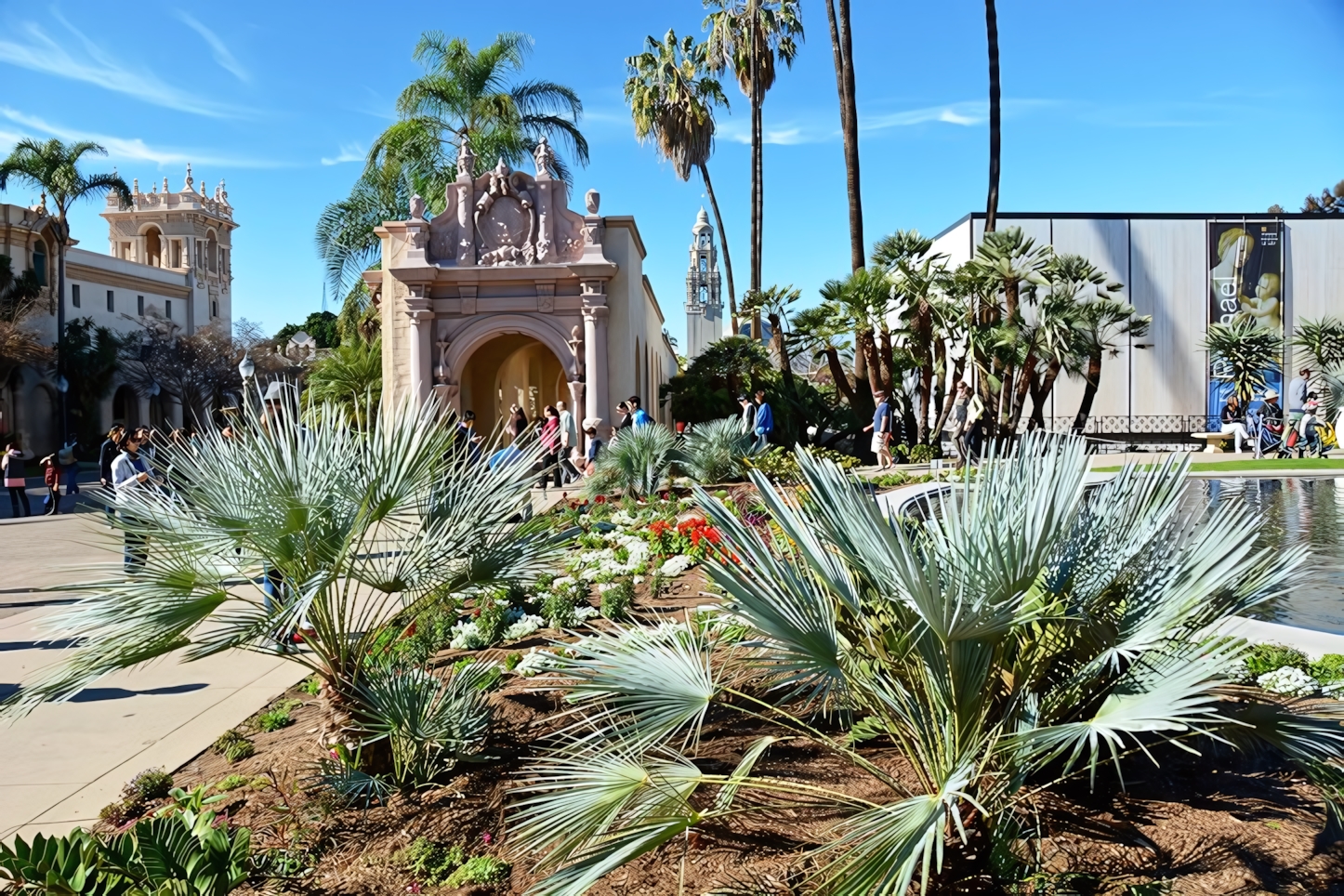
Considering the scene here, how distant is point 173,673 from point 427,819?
375 centimetres

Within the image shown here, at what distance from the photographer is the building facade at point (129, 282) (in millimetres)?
45125

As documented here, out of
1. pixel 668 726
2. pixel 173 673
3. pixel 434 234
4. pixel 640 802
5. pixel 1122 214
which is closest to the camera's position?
pixel 640 802

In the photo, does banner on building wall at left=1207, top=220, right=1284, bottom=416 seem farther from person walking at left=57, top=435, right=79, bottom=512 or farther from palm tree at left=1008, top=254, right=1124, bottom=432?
person walking at left=57, top=435, right=79, bottom=512

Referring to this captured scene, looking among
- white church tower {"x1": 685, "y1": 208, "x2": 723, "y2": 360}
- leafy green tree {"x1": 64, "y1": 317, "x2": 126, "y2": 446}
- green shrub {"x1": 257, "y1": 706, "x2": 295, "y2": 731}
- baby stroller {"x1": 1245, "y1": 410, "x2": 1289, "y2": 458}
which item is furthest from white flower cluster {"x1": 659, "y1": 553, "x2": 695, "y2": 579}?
white church tower {"x1": 685, "y1": 208, "x2": 723, "y2": 360}

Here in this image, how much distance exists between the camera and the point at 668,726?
3.13 metres

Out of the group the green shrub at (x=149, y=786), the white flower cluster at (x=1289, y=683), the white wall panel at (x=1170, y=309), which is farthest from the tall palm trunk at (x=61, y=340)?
the white flower cluster at (x=1289, y=683)

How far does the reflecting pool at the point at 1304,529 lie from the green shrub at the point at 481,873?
8.74 feet

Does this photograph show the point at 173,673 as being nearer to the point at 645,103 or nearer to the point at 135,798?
the point at 135,798

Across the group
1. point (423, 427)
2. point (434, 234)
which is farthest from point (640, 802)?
point (434, 234)

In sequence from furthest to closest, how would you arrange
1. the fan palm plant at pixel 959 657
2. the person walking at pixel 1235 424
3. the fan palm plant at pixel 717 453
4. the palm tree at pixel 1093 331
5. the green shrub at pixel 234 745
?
the person walking at pixel 1235 424 < the palm tree at pixel 1093 331 < the fan palm plant at pixel 717 453 < the green shrub at pixel 234 745 < the fan palm plant at pixel 959 657

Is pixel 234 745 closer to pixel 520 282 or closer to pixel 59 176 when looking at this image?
pixel 520 282

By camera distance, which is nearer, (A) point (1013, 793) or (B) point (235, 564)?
(A) point (1013, 793)

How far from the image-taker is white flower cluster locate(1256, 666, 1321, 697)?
14.4 feet

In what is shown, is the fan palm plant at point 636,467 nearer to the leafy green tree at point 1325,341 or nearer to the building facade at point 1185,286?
the building facade at point 1185,286
